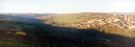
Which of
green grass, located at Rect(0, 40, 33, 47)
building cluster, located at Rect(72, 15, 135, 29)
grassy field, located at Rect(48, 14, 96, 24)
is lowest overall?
green grass, located at Rect(0, 40, 33, 47)

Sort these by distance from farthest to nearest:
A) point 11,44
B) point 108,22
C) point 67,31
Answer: point 108,22 → point 67,31 → point 11,44

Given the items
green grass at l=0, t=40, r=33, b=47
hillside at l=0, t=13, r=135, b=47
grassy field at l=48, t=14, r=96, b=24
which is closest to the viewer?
green grass at l=0, t=40, r=33, b=47

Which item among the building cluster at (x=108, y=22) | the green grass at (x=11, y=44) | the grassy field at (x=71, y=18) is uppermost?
the grassy field at (x=71, y=18)

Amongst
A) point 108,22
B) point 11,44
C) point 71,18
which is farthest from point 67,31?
point 11,44

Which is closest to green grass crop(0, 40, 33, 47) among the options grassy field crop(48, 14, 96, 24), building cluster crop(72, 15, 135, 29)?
grassy field crop(48, 14, 96, 24)

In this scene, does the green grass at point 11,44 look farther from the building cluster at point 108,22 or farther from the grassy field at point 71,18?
the building cluster at point 108,22

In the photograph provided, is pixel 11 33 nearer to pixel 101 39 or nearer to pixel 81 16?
pixel 81 16

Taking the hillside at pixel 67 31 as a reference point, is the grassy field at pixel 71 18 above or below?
above

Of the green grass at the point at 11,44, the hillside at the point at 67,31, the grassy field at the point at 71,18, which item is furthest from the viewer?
the grassy field at the point at 71,18

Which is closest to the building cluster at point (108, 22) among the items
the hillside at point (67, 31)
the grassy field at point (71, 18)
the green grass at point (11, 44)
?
the hillside at point (67, 31)

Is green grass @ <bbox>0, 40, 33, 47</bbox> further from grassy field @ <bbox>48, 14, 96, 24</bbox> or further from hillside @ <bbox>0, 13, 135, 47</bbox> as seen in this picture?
grassy field @ <bbox>48, 14, 96, 24</bbox>

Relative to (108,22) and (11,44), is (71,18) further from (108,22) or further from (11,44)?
(11,44)
